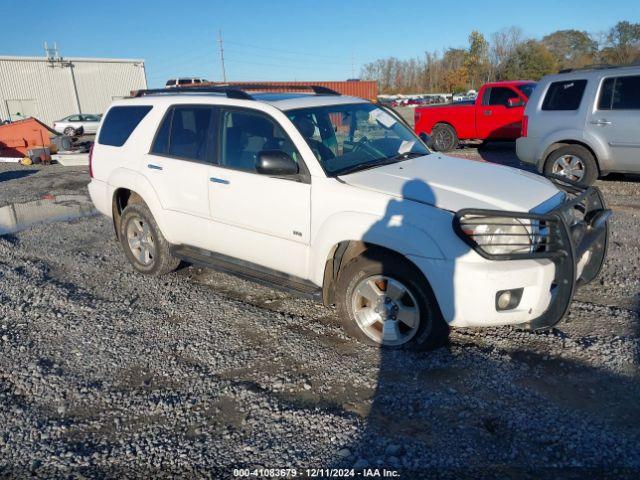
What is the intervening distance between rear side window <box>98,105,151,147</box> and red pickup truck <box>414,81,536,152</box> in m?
8.70

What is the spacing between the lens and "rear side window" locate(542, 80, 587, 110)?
8406 mm

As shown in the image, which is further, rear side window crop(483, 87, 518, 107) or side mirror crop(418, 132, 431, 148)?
rear side window crop(483, 87, 518, 107)

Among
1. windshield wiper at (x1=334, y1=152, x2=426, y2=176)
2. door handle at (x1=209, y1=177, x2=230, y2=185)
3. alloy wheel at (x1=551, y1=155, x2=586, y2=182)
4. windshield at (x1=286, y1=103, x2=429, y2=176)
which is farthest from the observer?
alloy wheel at (x1=551, y1=155, x2=586, y2=182)

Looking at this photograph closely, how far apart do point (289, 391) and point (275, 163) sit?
1.66 m

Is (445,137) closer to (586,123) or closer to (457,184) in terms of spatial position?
(586,123)

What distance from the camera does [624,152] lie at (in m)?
8.00

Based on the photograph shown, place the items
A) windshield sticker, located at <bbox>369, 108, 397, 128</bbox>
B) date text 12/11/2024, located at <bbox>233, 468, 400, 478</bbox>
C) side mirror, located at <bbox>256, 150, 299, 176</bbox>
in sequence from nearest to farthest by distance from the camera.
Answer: date text 12/11/2024, located at <bbox>233, 468, 400, 478</bbox>
side mirror, located at <bbox>256, 150, 299, 176</bbox>
windshield sticker, located at <bbox>369, 108, 397, 128</bbox>

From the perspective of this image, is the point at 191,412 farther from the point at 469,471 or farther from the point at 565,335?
the point at 565,335

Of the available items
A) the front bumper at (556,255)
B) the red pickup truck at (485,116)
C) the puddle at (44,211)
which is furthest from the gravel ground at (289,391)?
the red pickup truck at (485,116)

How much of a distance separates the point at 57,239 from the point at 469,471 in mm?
6520

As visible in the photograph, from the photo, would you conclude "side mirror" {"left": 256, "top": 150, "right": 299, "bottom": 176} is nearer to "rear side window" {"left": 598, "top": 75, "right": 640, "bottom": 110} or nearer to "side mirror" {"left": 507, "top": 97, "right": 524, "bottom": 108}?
"rear side window" {"left": 598, "top": 75, "right": 640, "bottom": 110}

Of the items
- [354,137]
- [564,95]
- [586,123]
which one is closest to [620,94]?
[586,123]

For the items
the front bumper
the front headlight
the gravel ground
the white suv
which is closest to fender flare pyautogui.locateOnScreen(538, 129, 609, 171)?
the gravel ground

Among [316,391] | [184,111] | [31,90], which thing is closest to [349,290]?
[316,391]
